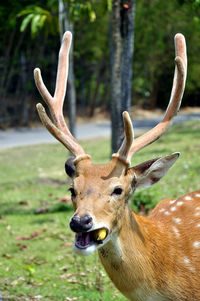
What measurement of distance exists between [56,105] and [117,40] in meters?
2.71

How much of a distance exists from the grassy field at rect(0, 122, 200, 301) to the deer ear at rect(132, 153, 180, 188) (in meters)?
0.72

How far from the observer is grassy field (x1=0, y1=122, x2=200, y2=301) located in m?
5.03

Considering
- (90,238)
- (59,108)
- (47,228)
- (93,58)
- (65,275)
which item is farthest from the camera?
(93,58)

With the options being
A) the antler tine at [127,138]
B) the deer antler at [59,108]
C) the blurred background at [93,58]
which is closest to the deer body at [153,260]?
the antler tine at [127,138]

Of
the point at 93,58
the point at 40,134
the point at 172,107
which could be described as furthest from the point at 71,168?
the point at 93,58

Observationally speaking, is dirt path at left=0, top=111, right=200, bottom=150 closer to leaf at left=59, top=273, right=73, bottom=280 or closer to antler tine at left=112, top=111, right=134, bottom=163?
leaf at left=59, top=273, right=73, bottom=280

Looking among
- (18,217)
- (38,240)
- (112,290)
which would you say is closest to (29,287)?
(112,290)

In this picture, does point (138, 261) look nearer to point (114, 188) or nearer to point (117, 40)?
point (114, 188)

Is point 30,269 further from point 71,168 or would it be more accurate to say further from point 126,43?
point 126,43

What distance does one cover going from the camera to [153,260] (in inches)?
143

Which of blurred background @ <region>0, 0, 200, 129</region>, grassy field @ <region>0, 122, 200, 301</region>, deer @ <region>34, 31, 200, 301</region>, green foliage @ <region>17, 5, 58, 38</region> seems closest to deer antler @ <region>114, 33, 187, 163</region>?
deer @ <region>34, 31, 200, 301</region>

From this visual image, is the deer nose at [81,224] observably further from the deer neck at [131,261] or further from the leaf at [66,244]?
the leaf at [66,244]

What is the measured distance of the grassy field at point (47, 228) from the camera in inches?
198

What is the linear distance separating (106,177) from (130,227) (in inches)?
16.2
